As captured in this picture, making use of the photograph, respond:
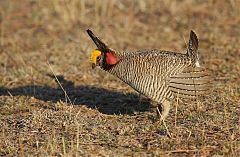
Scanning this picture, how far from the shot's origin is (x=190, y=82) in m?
5.75

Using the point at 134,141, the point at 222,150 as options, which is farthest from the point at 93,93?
the point at 222,150

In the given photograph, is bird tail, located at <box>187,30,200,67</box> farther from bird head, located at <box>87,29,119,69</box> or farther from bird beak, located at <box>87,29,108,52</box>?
bird beak, located at <box>87,29,108,52</box>

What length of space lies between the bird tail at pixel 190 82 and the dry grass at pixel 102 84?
25 centimetres

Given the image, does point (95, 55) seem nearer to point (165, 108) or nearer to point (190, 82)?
point (165, 108)

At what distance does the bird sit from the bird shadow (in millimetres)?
672

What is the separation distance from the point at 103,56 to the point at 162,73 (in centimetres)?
72

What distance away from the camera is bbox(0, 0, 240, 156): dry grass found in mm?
5000

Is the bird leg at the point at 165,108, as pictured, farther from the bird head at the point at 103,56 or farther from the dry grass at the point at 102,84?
the bird head at the point at 103,56

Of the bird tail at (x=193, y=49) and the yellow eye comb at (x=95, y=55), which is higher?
the bird tail at (x=193, y=49)

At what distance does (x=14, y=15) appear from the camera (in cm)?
1138

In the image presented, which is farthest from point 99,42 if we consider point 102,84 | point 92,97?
point 102,84

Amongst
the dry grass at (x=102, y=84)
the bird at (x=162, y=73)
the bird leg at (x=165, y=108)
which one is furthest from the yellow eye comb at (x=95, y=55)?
the bird leg at (x=165, y=108)

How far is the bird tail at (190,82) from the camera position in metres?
5.67

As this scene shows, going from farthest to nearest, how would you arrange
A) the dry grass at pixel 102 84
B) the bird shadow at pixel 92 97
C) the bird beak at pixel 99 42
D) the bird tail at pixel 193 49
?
the bird shadow at pixel 92 97, the bird beak at pixel 99 42, the bird tail at pixel 193 49, the dry grass at pixel 102 84
